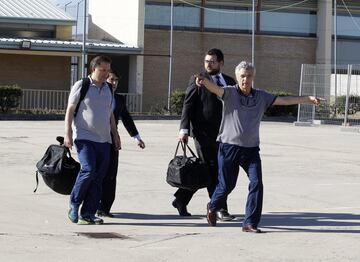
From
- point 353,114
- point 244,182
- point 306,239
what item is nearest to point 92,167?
point 306,239

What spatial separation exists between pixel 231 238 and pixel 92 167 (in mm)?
1744

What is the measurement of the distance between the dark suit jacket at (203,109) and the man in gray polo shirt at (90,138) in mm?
994

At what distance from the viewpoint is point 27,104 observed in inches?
1492

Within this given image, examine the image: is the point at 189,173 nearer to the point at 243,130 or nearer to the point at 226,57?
the point at 243,130

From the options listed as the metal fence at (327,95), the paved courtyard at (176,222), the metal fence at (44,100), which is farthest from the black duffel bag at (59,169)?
the metal fence at (44,100)

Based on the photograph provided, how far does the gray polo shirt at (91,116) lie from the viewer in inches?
365

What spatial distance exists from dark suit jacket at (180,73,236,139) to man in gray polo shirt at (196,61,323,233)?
0.57 metres

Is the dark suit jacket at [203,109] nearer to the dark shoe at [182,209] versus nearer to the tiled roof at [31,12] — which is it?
the dark shoe at [182,209]

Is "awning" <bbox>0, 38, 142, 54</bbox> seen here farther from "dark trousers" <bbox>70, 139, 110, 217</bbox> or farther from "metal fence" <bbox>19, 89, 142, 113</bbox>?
"dark trousers" <bbox>70, 139, 110, 217</bbox>

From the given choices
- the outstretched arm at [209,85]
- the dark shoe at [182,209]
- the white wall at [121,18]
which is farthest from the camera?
the white wall at [121,18]

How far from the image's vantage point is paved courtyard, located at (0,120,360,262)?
7.86 meters

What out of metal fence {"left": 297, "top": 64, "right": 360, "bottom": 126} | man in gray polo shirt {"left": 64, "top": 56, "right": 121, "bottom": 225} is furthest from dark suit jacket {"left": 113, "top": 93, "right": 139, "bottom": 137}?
metal fence {"left": 297, "top": 64, "right": 360, "bottom": 126}

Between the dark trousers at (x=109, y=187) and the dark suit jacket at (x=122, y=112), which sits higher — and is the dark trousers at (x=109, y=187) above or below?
below

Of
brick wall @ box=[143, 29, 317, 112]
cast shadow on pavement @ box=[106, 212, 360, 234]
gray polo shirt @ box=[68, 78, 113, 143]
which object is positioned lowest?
cast shadow on pavement @ box=[106, 212, 360, 234]
